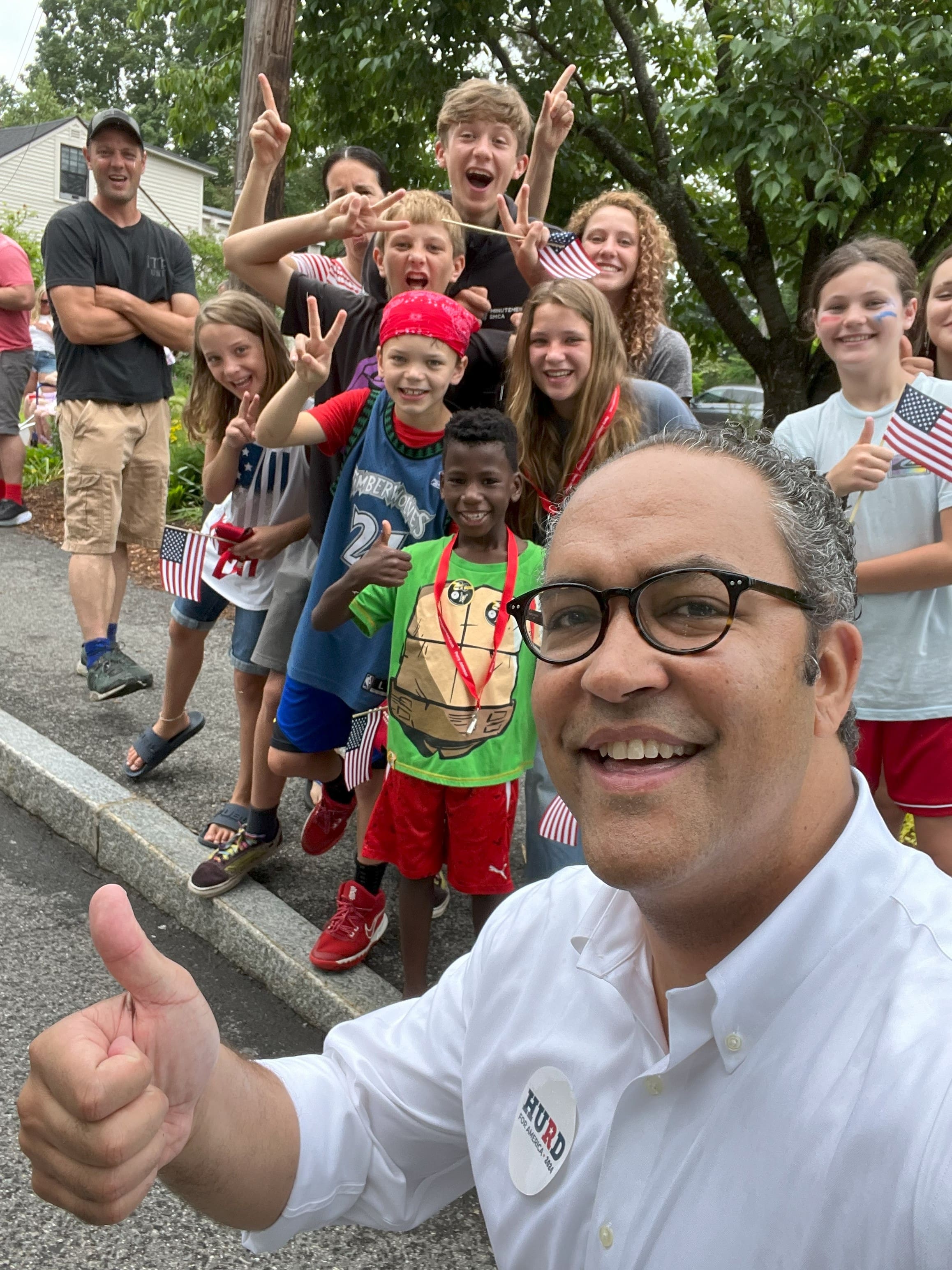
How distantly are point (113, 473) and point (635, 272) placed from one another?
9.76 feet

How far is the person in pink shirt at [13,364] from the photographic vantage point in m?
8.95

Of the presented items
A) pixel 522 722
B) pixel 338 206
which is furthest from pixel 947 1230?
pixel 338 206

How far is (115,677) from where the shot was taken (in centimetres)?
534

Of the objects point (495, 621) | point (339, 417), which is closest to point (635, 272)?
point (339, 417)

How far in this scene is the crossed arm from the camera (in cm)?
574

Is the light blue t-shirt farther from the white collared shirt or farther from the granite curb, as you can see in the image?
the white collared shirt

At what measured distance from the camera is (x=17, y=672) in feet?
19.8

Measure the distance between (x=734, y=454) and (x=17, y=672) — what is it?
5.35m

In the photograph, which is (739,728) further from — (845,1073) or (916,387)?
(916,387)

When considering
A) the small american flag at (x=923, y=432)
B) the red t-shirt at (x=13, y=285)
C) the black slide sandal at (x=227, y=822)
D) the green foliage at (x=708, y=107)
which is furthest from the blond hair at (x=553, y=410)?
the red t-shirt at (x=13, y=285)

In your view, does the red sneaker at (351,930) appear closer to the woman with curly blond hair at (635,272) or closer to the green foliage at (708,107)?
the woman with curly blond hair at (635,272)

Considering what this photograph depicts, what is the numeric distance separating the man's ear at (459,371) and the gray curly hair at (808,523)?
2.05 metres

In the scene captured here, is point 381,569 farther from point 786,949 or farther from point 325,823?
point 786,949

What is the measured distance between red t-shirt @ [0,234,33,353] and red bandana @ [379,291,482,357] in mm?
Result: 6436
